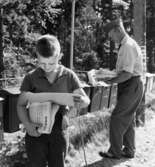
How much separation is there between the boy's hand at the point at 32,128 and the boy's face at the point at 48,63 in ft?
1.50

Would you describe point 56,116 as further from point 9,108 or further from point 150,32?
point 150,32

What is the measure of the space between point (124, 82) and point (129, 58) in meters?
0.40

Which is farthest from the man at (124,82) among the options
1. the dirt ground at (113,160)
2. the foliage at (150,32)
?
the foliage at (150,32)

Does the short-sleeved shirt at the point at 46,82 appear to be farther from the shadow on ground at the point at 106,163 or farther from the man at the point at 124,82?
the shadow on ground at the point at 106,163

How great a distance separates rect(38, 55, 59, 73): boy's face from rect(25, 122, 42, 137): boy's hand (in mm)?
457

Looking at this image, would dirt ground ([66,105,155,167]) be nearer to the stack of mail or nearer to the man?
the man

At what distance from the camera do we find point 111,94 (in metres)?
7.37

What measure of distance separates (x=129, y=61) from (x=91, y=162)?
1.59 metres

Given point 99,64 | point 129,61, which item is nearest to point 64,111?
point 129,61

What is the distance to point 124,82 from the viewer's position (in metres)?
4.71

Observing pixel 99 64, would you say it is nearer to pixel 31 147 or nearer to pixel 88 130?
pixel 88 130

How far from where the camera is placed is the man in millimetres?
4512

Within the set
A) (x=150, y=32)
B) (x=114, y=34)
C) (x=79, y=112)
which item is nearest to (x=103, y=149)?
(x=79, y=112)

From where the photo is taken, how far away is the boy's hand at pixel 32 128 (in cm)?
264
